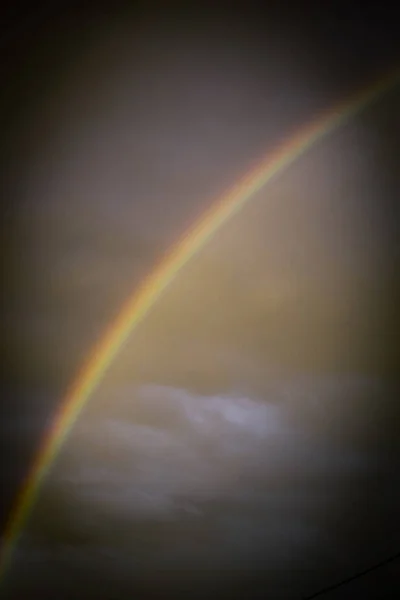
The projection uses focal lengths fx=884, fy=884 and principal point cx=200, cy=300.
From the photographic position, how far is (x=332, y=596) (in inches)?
258

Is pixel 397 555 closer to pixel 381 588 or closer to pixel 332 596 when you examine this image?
pixel 381 588

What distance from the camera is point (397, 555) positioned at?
621cm

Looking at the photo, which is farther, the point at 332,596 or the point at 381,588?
the point at 332,596

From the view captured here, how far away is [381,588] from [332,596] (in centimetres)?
55

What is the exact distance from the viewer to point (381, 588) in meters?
6.12

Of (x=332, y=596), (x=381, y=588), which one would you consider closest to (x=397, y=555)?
(x=381, y=588)

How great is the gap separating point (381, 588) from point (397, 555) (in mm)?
257
